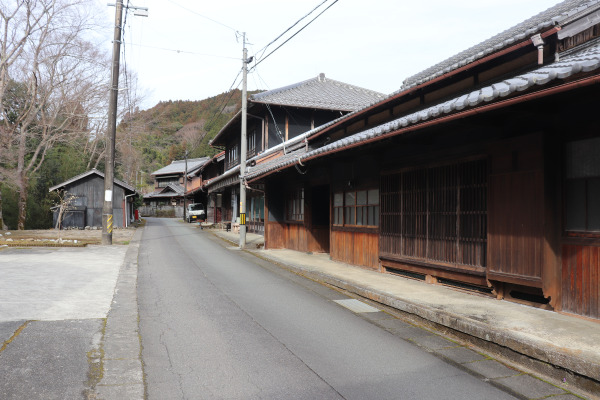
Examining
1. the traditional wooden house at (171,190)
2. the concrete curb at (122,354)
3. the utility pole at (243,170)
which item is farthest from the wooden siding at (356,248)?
the traditional wooden house at (171,190)

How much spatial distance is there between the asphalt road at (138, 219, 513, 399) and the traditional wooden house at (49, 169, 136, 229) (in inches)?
955

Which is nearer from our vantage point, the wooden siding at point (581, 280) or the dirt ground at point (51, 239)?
the wooden siding at point (581, 280)

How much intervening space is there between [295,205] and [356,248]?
5658 mm

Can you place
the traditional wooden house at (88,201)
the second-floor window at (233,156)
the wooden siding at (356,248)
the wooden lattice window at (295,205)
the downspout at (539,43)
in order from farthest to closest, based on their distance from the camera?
the second-floor window at (233,156), the traditional wooden house at (88,201), the wooden lattice window at (295,205), the wooden siding at (356,248), the downspout at (539,43)

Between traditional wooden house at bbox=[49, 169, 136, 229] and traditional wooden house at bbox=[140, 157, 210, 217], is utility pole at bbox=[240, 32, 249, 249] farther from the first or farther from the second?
traditional wooden house at bbox=[140, 157, 210, 217]

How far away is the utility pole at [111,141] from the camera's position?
57.8 ft

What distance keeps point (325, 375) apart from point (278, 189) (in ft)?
45.8

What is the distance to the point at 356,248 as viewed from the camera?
1121 centimetres

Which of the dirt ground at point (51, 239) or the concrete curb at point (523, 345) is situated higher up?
the dirt ground at point (51, 239)

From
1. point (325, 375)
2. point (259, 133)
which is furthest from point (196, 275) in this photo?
point (259, 133)

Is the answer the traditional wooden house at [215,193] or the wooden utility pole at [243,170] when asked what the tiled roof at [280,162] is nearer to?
the wooden utility pole at [243,170]

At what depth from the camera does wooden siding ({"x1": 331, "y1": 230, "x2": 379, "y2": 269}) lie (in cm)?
1038

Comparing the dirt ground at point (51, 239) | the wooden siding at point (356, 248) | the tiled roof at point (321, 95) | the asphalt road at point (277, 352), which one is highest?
the tiled roof at point (321, 95)

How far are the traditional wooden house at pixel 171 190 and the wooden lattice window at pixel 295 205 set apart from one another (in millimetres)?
40759
